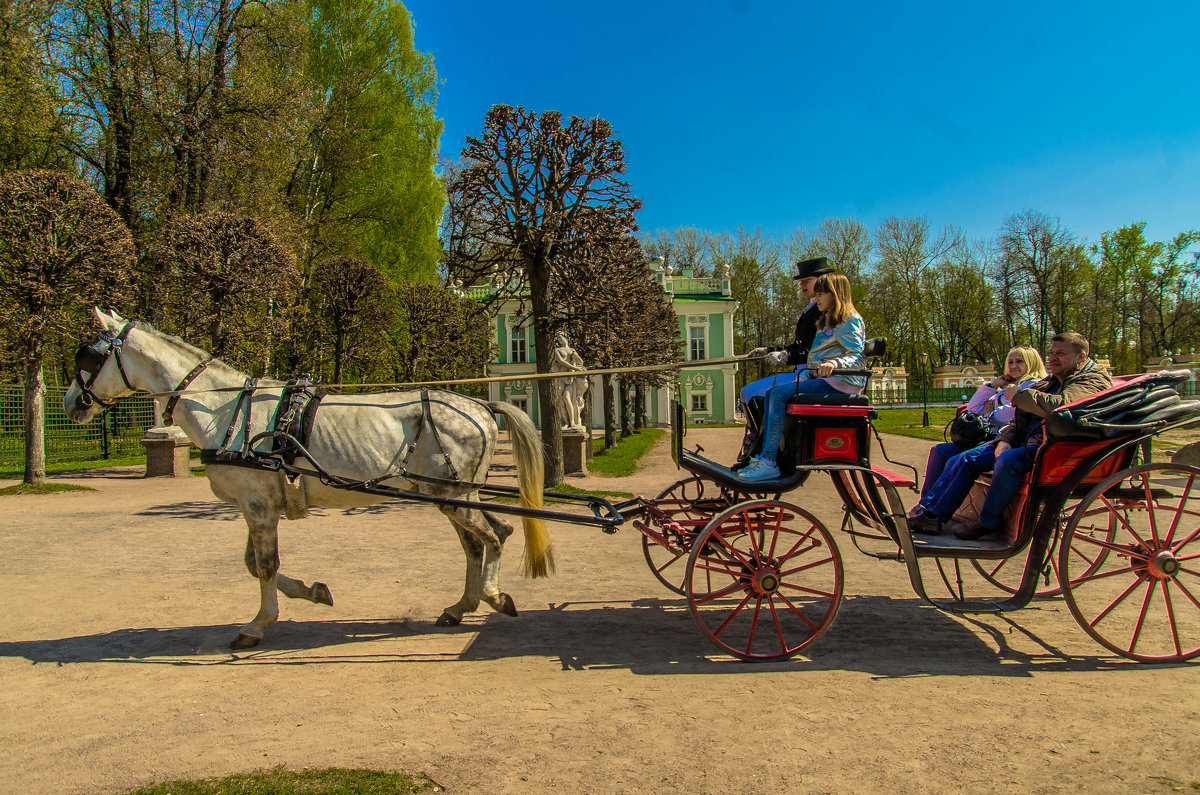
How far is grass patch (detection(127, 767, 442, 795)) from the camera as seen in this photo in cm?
299

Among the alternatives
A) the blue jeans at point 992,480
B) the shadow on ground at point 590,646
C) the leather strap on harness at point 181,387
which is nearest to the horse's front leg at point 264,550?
the shadow on ground at point 590,646

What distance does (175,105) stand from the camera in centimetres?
1950

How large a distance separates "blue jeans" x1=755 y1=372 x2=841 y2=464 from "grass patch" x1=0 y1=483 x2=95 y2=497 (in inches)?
570

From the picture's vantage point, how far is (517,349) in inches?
1838

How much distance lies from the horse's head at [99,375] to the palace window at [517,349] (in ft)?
134

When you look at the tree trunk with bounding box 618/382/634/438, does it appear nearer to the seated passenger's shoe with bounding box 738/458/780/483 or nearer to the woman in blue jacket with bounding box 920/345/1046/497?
the woman in blue jacket with bounding box 920/345/1046/497

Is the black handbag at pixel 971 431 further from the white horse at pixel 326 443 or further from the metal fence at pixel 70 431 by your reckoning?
the metal fence at pixel 70 431

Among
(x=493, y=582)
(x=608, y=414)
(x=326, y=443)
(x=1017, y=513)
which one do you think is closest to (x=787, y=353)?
(x=1017, y=513)

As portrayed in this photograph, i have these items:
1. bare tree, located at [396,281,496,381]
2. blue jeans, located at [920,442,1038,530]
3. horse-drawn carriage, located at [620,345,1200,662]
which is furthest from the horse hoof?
bare tree, located at [396,281,496,381]

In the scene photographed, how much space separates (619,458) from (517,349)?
89.1ft

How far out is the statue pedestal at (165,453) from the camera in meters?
16.4

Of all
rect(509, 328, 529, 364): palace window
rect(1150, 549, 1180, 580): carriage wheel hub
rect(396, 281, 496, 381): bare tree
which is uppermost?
rect(509, 328, 529, 364): palace window

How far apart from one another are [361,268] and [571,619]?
17.1 m

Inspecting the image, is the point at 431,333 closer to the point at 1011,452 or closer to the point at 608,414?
the point at 608,414
